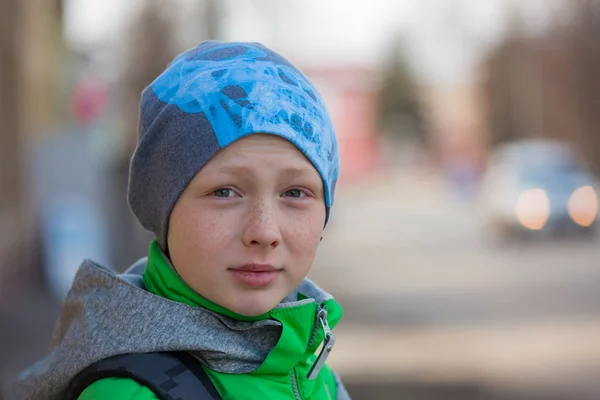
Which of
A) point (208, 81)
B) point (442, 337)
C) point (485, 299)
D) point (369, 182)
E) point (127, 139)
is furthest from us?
point (369, 182)

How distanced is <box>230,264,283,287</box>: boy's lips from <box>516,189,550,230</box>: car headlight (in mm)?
17545

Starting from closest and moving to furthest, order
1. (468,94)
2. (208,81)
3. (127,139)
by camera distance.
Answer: (208,81) < (127,139) < (468,94)

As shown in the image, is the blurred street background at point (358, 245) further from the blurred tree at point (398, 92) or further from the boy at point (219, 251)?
the blurred tree at point (398, 92)

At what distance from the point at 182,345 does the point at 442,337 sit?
7.97 meters

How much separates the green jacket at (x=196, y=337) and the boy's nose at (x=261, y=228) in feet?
0.42

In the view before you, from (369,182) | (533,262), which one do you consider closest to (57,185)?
(533,262)

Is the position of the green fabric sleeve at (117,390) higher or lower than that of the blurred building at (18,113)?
lower

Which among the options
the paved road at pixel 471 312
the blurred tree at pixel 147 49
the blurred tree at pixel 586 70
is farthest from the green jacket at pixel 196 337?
the blurred tree at pixel 586 70

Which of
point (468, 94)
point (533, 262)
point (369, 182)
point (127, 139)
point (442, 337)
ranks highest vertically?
point (468, 94)

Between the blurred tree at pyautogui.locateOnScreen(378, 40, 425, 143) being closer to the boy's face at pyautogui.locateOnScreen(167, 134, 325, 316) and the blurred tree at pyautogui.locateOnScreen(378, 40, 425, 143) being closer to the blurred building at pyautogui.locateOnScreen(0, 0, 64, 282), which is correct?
the blurred building at pyautogui.locateOnScreen(0, 0, 64, 282)

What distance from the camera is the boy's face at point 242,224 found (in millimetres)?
1527

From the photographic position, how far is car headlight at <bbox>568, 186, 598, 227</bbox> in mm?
18547

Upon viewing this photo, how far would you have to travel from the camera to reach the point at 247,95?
1.57 metres

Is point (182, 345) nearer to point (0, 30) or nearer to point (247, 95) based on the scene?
point (247, 95)
